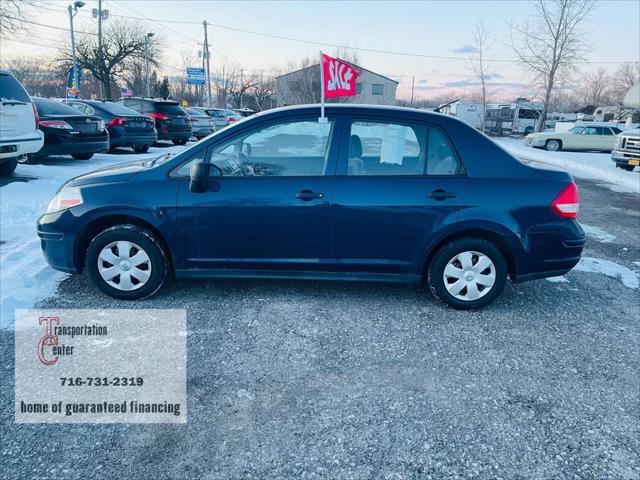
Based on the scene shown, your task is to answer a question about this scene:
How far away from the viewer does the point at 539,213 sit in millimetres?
3754

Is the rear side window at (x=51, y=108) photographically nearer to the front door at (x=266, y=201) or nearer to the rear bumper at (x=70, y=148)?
the rear bumper at (x=70, y=148)

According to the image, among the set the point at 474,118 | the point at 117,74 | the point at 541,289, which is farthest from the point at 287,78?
the point at 541,289

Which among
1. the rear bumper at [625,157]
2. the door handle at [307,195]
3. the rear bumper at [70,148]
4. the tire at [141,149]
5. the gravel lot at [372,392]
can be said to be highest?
the rear bumper at [625,157]

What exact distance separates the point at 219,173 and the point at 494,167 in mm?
2301

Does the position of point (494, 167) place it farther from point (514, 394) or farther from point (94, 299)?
point (94, 299)

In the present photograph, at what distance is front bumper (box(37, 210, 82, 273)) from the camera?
3877mm

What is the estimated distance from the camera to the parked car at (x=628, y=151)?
14.0 metres

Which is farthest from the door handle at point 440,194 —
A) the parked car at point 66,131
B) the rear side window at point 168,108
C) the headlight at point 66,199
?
the rear side window at point 168,108

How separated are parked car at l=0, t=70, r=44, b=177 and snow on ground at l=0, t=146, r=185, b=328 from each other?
0.61 meters

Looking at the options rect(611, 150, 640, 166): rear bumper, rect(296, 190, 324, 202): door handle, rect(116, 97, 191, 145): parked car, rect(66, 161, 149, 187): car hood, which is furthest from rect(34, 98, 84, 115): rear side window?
→ rect(611, 150, 640, 166): rear bumper

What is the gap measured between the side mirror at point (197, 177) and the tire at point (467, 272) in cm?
204

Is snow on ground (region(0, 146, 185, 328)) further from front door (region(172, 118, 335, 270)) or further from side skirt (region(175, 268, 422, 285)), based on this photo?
side skirt (region(175, 268, 422, 285))

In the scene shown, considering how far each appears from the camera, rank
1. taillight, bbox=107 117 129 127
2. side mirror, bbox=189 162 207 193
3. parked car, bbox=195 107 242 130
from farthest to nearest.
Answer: parked car, bbox=195 107 242 130, taillight, bbox=107 117 129 127, side mirror, bbox=189 162 207 193

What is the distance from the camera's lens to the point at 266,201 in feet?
12.3
